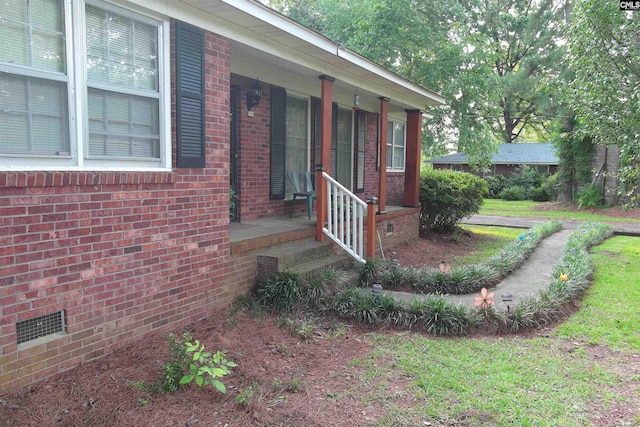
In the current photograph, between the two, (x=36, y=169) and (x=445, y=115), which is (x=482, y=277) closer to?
(x=36, y=169)

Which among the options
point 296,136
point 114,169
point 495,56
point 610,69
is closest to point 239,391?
point 114,169

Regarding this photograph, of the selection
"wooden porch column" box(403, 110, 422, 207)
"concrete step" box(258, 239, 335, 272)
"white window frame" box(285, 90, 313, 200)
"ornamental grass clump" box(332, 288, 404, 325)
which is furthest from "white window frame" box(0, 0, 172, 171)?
"wooden porch column" box(403, 110, 422, 207)

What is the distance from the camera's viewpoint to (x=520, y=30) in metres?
28.4

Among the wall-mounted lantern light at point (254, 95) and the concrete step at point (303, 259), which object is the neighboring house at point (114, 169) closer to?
the concrete step at point (303, 259)

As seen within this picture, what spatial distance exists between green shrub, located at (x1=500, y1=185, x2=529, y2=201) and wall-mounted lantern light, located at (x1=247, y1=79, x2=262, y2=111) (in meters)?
24.6

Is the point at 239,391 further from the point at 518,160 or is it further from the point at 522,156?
the point at 522,156

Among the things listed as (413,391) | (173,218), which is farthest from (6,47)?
(413,391)

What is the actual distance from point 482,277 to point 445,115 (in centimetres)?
1044

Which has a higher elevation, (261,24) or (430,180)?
(261,24)

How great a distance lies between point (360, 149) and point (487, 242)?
386cm

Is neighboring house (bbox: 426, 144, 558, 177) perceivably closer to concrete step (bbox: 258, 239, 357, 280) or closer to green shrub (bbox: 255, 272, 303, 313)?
concrete step (bbox: 258, 239, 357, 280)

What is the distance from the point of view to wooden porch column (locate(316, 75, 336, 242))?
6586 millimetres

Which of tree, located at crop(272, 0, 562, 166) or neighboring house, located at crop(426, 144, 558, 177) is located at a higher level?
tree, located at crop(272, 0, 562, 166)

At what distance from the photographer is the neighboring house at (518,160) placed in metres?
32.5
